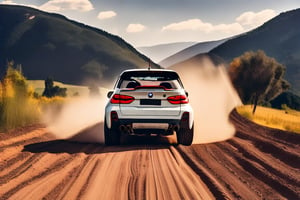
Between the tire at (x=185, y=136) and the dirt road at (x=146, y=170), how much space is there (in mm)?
195

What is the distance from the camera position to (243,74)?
202 ft

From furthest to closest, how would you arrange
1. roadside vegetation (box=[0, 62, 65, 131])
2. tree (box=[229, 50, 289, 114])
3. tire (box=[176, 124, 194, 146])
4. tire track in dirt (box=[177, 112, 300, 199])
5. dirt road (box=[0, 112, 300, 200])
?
tree (box=[229, 50, 289, 114]) → roadside vegetation (box=[0, 62, 65, 131]) → tire (box=[176, 124, 194, 146]) → tire track in dirt (box=[177, 112, 300, 199]) → dirt road (box=[0, 112, 300, 200])

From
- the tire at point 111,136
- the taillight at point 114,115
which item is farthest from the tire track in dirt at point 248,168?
the taillight at point 114,115

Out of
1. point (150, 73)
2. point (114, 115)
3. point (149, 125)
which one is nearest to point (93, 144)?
point (114, 115)

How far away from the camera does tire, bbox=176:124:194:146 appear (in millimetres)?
10094

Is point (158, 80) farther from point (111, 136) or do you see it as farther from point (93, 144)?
point (93, 144)

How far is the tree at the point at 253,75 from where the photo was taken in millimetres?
59500

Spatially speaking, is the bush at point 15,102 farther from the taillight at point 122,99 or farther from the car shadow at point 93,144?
the taillight at point 122,99

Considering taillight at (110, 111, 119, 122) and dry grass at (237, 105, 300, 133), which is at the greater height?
taillight at (110, 111, 119, 122)

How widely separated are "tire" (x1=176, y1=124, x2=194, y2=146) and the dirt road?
0.64 feet

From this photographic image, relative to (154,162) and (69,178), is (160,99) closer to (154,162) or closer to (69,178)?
(154,162)

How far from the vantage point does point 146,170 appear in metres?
7.36

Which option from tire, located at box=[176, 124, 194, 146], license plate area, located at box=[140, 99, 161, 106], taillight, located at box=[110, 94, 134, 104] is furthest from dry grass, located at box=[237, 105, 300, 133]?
taillight, located at box=[110, 94, 134, 104]

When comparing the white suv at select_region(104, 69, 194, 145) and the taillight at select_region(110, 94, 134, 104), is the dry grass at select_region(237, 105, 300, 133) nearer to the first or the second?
the white suv at select_region(104, 69, 194, 145)
